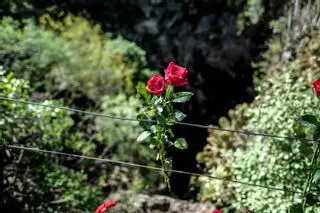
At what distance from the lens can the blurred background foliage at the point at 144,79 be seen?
4.20 m

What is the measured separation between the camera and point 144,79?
7633 mm

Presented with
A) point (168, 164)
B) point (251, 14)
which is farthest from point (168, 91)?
point (251, 14)

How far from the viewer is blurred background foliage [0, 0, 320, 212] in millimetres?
4199

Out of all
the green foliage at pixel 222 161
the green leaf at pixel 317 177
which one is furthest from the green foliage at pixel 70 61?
the green leaf at pixel 317 177

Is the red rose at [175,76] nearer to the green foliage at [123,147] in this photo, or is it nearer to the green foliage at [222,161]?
the green foliage at [222,161]

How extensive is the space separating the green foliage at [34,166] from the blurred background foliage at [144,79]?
11mm

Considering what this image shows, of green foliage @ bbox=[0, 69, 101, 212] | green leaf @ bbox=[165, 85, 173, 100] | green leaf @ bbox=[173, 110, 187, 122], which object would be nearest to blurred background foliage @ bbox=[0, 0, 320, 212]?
green foliage @ bbox=[0, 69, 101, 212]

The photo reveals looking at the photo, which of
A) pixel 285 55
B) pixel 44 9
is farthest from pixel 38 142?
pixel 44 9

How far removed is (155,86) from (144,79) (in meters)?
5.17

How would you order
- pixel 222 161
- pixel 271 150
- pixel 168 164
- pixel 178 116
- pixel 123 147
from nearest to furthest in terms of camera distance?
pixel 178 116, pixel 168 164, pixel 271 150, pixel 222 161, pixel 123 147

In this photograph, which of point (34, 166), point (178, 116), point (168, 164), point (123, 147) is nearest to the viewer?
point (178, 116)

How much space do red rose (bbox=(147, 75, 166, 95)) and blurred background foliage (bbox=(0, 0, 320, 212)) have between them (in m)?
1.18

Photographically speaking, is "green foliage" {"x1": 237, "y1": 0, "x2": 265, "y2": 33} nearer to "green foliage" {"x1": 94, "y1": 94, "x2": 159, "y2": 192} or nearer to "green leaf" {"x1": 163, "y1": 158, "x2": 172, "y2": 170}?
"green foliage" {"x1": 94, "y1": 94, "x2": 159, "y2": 192}

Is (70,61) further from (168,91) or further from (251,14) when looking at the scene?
(168,91)
